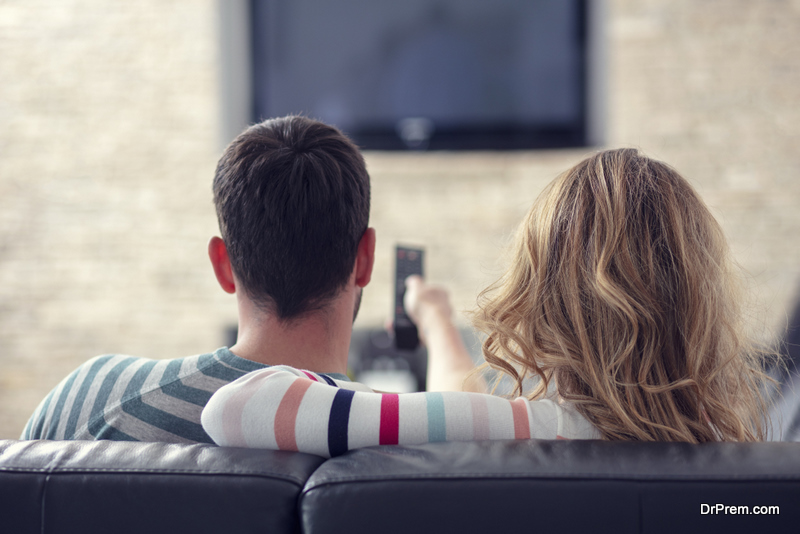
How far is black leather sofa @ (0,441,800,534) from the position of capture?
489mm

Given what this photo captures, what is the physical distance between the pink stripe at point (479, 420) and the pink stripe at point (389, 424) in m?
0.07

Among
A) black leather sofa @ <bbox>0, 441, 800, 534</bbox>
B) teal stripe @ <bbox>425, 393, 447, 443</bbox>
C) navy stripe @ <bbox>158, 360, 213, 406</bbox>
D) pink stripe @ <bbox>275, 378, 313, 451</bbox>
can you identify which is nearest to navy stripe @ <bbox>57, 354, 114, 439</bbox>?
navy stripe @ <bbox>158, 360, 213, 406</bbox>

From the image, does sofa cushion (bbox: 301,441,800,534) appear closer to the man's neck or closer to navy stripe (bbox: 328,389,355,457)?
navy stripe (bbox: 328,389,355,457)

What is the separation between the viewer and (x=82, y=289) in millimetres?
2949

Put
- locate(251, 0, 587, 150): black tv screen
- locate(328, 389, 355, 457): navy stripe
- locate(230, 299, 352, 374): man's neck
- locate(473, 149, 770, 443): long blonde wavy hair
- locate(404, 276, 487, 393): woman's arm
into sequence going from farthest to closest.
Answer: locate(251, 0, 587, 150): black tv screen, locate(404, 276, 487, 393): woman's arm, locate(230, 299, 352, 374): man's neck, locate(473, 149, 770, 443): long blonde wavy hair, locate(328, 389, 355, 457): navy stripe

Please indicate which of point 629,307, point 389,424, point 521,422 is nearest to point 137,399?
point 389,424

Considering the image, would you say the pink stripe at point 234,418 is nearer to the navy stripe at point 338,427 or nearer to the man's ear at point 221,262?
the navy stripe at point 338,427

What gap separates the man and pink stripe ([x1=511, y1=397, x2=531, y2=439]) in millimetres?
283

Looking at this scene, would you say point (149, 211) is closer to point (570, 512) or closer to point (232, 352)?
point (232, 352)

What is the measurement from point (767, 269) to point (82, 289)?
3093 mm

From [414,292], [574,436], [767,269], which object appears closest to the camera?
[574,436]

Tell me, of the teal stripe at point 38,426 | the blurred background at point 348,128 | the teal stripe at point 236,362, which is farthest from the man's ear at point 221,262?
the blurred background at point 348,128

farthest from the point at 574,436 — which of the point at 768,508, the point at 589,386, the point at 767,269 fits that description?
the point at 767,269

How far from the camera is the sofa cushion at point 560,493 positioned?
1.60 feet
